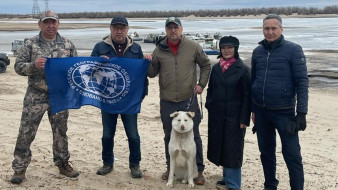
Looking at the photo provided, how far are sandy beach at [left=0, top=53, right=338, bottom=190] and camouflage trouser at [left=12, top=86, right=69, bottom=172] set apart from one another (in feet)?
1.60

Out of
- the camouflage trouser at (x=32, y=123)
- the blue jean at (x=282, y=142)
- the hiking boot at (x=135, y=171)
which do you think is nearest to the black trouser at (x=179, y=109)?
the hiking boot at (x=135, y=171)

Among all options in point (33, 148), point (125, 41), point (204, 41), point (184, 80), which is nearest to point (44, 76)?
point (125, 41)

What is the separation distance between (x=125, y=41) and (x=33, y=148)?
3.30 m

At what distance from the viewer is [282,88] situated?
17.2ft

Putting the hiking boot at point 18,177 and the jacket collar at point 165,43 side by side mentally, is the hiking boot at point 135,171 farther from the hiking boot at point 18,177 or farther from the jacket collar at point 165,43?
the jacket collar at point 165,43

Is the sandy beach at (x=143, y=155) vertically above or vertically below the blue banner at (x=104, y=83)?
below

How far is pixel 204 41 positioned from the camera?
3047 centimetres

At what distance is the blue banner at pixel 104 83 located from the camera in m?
6.27

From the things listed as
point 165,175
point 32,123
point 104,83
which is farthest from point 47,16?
point 165,175

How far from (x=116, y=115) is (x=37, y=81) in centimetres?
137

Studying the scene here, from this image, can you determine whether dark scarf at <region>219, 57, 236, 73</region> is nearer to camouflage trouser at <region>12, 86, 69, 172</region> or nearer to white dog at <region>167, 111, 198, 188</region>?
white dog at <region>167, 111, 198, 188</region>

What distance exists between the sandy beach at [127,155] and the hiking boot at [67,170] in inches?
3.8

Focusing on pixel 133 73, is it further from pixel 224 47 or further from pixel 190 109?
pixel 224 47

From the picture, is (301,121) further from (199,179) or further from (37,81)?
(37,81)
